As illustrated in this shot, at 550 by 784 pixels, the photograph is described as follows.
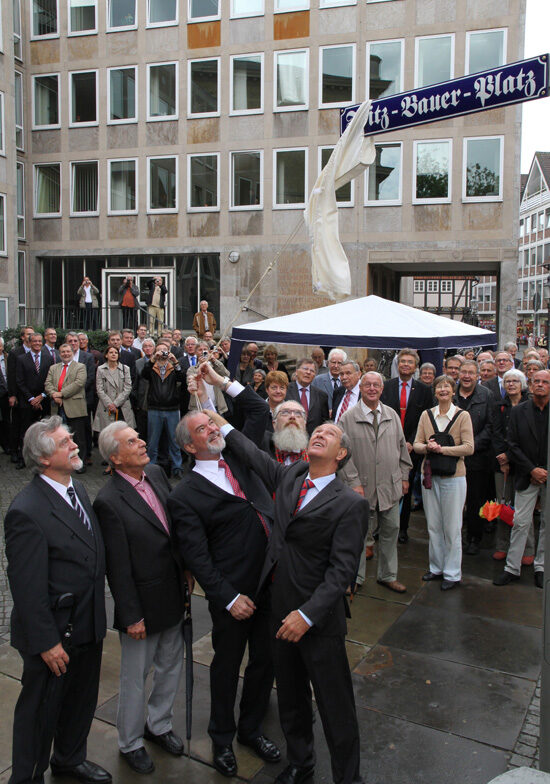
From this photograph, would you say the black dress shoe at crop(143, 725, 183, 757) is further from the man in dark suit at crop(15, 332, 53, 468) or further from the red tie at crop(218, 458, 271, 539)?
the man in dark suit at crop(15, 332, 53, 468)

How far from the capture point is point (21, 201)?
88.6ft

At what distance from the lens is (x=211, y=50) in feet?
79.8

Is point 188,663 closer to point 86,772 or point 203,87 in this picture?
point 86,772

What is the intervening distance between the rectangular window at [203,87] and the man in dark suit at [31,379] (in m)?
16.8

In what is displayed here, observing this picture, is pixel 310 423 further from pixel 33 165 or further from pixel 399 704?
pixel 33 165

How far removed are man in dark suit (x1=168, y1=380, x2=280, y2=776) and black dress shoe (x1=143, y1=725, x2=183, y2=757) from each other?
224 millimetres

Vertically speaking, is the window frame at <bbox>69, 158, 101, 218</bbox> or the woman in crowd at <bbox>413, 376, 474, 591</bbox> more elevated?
the window frame at <bbox>69, 158, 101, 218</bbox>

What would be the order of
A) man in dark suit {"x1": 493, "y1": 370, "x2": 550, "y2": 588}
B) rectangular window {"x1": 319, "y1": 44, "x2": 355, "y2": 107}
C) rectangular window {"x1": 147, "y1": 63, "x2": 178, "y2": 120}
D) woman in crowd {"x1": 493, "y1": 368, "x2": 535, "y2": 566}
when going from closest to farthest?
man in dark suit {"x1": 493, "y1": 370, "x2": 550, "y2": 588} < woman in crowd {"x1": 493, "y1": 368, "x2": 535, "y2": 566} < rectangular window {"x1": 319, "y1": 44, "x2": 355, "y2": 107} < rectangular window {"x1": 147, "y1": 63, "x2": 178, "y2": 120}

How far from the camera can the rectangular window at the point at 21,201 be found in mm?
26828

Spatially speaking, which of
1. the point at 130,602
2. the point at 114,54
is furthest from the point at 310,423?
the point at 114,54

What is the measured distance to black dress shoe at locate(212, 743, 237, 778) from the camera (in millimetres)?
3482

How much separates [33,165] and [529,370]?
976 inches

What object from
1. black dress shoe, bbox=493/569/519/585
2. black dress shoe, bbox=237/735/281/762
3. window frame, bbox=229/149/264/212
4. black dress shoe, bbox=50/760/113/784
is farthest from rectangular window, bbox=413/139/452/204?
black dress shoe, bbox=50/760/113/784

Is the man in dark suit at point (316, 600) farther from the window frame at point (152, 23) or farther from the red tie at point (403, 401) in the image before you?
the window frame at point (152, 23)
